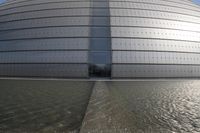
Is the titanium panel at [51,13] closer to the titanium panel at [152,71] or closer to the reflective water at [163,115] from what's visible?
the titanium panel at [152,71]

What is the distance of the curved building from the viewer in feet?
80.6

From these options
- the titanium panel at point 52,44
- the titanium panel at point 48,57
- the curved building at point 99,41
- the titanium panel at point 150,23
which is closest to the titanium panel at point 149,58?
the curved building at point 99,41

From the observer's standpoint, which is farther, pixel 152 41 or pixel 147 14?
pixel 147 14

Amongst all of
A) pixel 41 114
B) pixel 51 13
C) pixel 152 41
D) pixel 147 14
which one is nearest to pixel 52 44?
pixel 51 13

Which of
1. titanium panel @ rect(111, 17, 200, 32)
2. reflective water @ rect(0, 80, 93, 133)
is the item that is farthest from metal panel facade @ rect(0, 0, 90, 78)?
reflective water @ rect(0, 80, 93, 133)

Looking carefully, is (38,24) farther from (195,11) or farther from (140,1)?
(195,11)

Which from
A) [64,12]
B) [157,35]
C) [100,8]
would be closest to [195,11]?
[157,35]

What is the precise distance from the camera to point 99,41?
26.1 meters

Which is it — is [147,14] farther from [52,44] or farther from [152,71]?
[52,44]

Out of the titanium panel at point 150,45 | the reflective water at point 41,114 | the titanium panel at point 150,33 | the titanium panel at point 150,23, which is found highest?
the titanium panel at point 150,23

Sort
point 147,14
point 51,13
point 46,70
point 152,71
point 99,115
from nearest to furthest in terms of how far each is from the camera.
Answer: point 99,115 → point 46,70 → point 152,71 → point 147,14 → point 51,13

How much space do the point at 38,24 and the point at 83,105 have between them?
2031 cm

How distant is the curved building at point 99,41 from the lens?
24578 mm

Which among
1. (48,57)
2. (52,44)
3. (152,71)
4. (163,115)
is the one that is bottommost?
(163,115)
